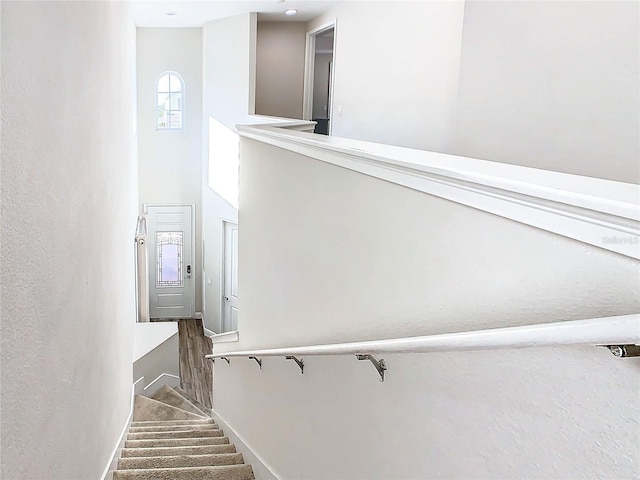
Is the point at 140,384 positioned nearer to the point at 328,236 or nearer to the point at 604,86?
the point at 328,236

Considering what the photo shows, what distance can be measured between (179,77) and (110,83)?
7.39 metres

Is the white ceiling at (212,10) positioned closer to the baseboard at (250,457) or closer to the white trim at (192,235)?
the white trim at (192,235)

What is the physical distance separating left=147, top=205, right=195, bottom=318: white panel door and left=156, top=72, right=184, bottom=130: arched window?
5.01ft

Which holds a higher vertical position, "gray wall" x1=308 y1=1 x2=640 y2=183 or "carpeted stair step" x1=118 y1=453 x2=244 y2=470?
"gray wall" x1=308 y1=1 x2=640 y2=183

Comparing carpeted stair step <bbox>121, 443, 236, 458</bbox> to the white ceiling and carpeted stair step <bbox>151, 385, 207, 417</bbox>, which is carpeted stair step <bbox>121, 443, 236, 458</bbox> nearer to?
carpeted stair step <bbox>151, 385, 207, 417</bbox>

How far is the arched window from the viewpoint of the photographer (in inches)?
418

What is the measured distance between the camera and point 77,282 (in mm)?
2432

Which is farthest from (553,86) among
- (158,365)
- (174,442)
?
(158,365)

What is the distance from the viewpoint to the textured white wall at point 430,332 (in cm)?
107

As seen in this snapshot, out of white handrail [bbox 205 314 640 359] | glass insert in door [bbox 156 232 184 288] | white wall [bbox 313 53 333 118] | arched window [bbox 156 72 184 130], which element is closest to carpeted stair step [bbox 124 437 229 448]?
white handrail [bbox 205 314 640 359]

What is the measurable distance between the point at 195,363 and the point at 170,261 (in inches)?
96.6

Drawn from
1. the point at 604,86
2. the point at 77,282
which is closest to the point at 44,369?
the point at 77,282

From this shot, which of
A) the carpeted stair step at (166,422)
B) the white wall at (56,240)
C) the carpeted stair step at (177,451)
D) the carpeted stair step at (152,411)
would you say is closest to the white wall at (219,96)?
the carpeted stair step at (152,411)

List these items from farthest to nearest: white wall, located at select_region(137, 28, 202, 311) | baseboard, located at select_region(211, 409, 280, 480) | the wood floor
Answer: white wall, located at select_region(137, 28, 202, 311) < the wood floor < baseboard, located at select_region(211, 409, 280, 480)
